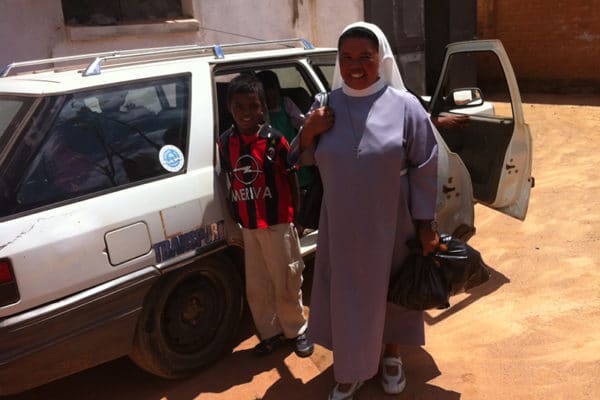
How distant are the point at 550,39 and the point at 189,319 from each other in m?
11.1

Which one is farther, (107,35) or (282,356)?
(107,35)

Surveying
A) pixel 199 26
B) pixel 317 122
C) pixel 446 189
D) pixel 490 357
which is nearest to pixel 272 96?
pixel 446 189

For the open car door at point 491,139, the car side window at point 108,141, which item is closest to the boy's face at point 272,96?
the car side window at point 108,141

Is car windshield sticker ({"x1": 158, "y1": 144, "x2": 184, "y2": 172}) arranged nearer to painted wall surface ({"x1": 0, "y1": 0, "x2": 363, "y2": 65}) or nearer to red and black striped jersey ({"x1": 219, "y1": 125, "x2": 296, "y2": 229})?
red and black striped jersey ({"x1": 219, "y1": 125, "x2": 296, "y2": 229})

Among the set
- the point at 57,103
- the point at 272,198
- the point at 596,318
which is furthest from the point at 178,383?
the point at 596,318

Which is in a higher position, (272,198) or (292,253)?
(272,198)

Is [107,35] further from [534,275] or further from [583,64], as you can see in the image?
[583,64]

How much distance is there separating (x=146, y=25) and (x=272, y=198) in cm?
454

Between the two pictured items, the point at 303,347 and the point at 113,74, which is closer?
the point at 113,74

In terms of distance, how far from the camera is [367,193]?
2.41 m

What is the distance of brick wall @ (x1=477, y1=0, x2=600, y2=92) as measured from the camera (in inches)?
440

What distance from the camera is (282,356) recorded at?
10.9 ft

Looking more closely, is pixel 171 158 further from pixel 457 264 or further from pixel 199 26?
pixel 199 26

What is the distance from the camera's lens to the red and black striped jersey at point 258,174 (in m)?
2.92
